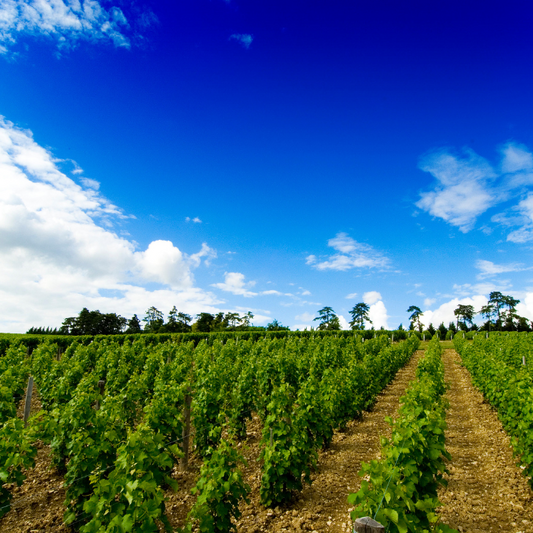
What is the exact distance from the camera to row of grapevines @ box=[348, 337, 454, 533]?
10.4 feet

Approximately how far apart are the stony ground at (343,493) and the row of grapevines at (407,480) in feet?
3.44

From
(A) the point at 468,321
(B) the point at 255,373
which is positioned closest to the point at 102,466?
(B) the point at 255,373

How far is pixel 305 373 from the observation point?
11.9 m

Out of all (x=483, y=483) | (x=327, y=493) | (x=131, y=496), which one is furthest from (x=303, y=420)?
(x=131, y=496)

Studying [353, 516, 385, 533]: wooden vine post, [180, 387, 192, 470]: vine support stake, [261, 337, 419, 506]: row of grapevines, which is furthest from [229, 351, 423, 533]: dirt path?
[353, 516, 385, 533]: wooden vine post

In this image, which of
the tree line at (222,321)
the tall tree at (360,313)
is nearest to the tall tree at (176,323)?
the tree line at (222,321)

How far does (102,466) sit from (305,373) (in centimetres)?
811

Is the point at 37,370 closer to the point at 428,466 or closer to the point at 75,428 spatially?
the point at 75,428

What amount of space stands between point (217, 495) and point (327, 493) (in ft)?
7.95

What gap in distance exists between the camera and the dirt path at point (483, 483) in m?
4.72

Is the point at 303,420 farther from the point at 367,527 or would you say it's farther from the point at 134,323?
the point at 134,323

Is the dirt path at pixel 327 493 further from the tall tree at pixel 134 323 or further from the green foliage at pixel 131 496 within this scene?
the tall tree at pixel 134 323

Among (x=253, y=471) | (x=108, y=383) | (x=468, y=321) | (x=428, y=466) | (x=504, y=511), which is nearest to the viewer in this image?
(x=428, y=466)

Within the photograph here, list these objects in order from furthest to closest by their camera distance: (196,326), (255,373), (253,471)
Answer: (196,326)
(255,373)
(253,471)
